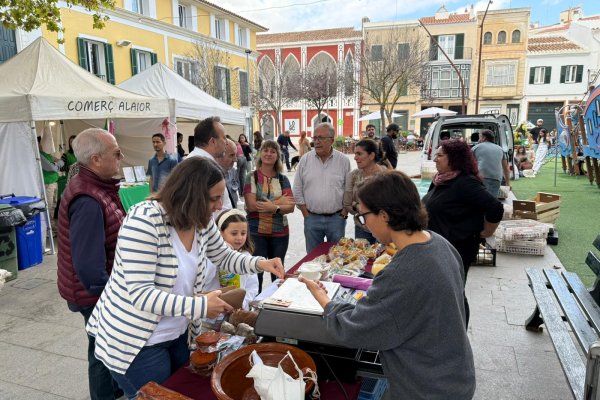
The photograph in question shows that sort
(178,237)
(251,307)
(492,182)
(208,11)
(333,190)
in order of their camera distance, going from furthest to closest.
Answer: (208,11) → (492,182) → (333,190) → (251,307) → (178,237)

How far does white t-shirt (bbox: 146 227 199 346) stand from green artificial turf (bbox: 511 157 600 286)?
15.7ft

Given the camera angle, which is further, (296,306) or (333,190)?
(333,190)

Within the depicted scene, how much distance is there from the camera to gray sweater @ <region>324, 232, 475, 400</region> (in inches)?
51.6

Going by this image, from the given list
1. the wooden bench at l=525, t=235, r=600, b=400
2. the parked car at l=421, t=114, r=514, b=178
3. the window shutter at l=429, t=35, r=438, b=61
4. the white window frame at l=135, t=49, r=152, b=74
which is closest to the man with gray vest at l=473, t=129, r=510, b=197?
the parked car at l=421, t=114, r=514, b=178

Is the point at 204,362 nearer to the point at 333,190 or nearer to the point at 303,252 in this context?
the point at 333,190

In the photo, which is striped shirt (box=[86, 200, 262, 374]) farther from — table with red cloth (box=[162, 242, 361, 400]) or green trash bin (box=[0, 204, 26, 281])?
green trash bin (box=[0, 204, 26, 281])

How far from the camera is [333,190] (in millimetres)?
4078

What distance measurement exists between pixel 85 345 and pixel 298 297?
267cm

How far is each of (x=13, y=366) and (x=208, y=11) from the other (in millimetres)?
21275

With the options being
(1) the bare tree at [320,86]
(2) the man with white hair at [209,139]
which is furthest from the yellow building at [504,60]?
(2) the man with white hair at [209,139]

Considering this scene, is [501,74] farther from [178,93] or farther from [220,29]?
[178,93]

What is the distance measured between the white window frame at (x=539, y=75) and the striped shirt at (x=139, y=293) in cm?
3809

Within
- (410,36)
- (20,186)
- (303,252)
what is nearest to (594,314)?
(303,252)

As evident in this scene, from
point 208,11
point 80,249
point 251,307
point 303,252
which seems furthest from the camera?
point 208,11
